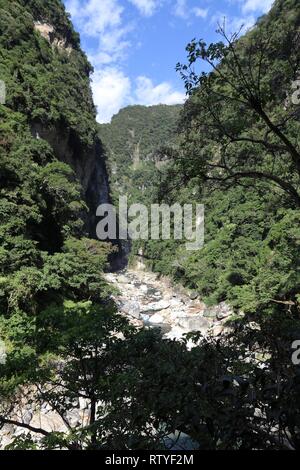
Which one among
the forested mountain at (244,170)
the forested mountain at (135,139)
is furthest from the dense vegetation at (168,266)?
the forested mountain at (135,139)

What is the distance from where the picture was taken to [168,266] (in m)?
44.9

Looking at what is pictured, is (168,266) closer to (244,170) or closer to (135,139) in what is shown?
(244,170)

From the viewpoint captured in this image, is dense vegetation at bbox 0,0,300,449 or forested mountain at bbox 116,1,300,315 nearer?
dense vegetation at bbox 0,0,300,449

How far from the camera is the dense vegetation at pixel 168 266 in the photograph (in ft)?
9.90

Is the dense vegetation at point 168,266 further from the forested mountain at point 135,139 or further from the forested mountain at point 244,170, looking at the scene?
the forested mountain at point 135,139

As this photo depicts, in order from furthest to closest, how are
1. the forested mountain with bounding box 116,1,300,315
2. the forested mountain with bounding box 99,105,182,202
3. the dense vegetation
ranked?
the forested mountain with bounding box 99,105,182,202 < the forested mountain with bounding box 116,1,300,315 < the dense vegetation

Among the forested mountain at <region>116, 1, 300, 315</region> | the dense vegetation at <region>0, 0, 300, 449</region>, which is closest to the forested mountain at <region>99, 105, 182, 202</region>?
the forested mountain at <region>116, 1, 300, 315</region>

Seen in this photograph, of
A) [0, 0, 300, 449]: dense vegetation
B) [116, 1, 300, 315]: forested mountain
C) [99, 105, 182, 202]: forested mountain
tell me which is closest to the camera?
[0, 0, 300, 449]: dense vegetation

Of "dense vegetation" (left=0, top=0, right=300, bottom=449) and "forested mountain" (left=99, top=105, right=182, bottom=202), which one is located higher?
"forested mountain" (left=99, top=105, right=182, bottom=202)

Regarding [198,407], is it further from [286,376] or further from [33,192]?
[33,192]

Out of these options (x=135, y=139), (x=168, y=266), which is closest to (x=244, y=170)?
(x=168, y=266)

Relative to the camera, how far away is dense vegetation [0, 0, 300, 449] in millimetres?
3018

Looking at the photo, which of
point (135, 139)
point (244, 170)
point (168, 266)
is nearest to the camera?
point (244, 170)

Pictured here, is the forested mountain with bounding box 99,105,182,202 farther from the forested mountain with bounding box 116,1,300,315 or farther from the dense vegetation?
the dense vegetation
